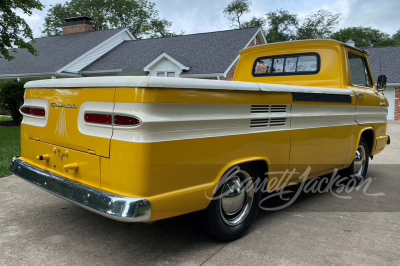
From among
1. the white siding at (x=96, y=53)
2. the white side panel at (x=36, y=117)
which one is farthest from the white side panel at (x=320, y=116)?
the white siding at (x=96, y=53)

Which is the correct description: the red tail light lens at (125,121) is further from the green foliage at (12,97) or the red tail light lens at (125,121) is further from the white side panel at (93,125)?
the green foliage at (12,97)

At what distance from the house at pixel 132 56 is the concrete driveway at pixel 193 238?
15251mm

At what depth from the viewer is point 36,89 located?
3.33 m

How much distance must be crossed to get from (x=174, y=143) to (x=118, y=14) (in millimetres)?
47742

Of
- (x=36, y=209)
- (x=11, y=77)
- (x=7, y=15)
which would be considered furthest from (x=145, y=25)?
(x=36, y=209)

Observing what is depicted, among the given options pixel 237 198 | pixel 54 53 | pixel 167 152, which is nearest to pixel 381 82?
pixel 237 198

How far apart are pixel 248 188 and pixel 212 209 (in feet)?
1.75

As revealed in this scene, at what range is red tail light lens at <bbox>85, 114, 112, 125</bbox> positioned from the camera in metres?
2.58

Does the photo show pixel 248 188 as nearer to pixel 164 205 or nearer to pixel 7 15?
pixel 164 205

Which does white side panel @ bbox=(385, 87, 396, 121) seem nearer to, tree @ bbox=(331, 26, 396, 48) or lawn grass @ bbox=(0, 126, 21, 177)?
lawn grass @ bbox=(0, 126, 21, 177)

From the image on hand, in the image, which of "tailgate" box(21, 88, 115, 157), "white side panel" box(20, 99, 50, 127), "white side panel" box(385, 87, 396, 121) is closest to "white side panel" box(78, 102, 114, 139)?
"tailgate" box(21, 88, 115, 157)

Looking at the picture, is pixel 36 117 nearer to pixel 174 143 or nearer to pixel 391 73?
pixel 174 143

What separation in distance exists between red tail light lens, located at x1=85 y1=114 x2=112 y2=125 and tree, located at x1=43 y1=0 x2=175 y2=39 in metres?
46.4

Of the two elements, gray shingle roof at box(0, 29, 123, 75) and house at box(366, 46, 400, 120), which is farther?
gray shingle roof at box(0, 29, 123, 75)
